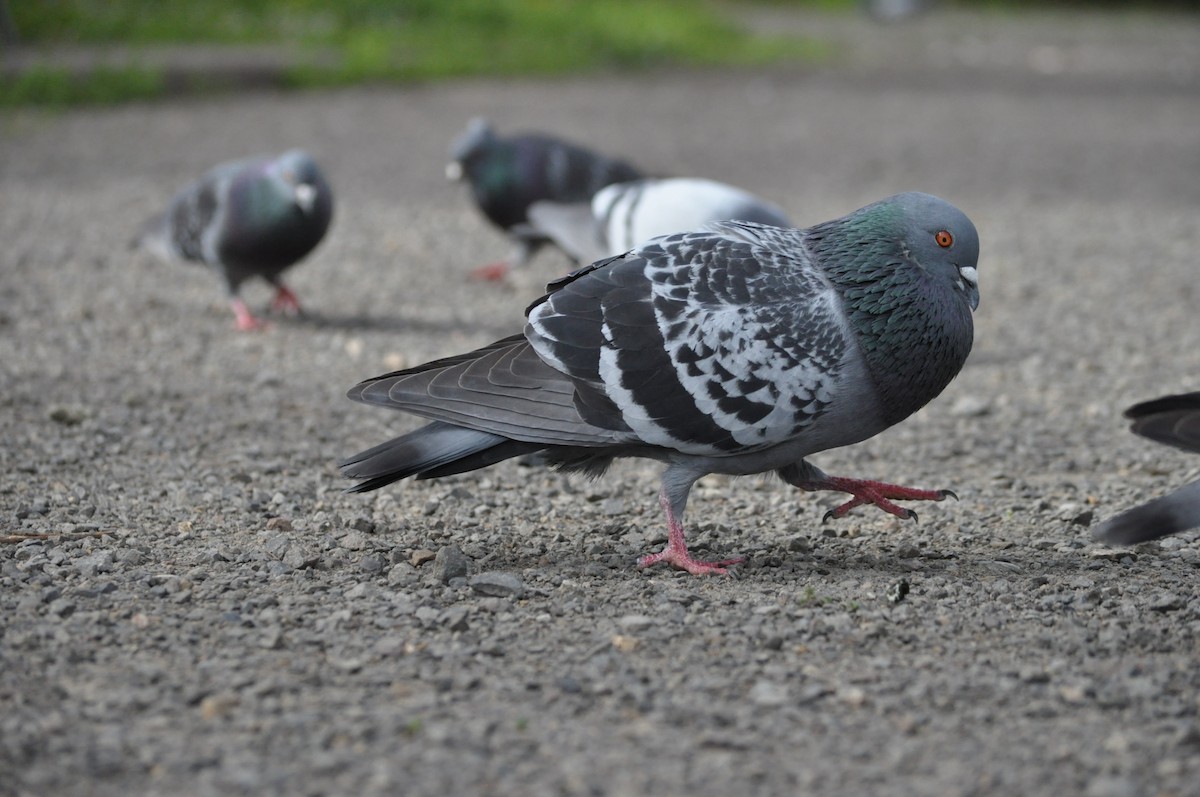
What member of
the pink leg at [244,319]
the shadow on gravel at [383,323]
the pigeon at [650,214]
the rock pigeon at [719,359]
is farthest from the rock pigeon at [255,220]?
the rock pigeon at [719,359]

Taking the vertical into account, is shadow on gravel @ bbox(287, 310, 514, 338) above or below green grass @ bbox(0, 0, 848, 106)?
below

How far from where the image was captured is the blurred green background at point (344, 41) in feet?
37.8

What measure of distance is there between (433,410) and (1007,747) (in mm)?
1574

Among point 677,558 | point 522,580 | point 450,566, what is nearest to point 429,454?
point 450,566

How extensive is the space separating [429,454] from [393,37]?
36.4ft

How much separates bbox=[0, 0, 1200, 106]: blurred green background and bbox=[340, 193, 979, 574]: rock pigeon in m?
8.98

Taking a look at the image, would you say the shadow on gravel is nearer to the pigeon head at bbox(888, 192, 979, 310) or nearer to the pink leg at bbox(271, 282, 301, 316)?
the pink leg at bbox(271, 282, 301, 316)

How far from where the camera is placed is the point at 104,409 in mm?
4758

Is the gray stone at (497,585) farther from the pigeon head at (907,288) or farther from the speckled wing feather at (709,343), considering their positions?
the pigeon head at (907,288)

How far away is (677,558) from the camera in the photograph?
340cm

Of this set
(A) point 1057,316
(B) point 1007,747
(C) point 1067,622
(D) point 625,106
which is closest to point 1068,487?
(C) point 1067,622

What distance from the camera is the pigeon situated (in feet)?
17.8

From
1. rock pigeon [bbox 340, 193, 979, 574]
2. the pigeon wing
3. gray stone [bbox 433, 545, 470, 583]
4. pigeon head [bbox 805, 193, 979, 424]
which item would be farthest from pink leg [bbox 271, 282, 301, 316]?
the pigeon wing

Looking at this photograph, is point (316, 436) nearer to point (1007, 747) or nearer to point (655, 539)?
point (655, 539)
